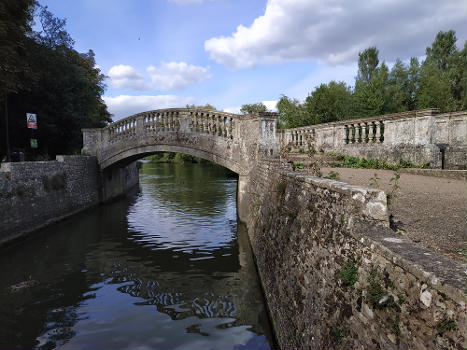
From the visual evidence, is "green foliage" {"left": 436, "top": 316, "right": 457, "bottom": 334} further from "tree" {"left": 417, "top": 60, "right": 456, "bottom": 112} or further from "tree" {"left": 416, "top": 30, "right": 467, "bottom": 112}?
"tree" {"left": 416, "top": 30, "right": 467, "bottom": 112}

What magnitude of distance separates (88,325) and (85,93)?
15358mm

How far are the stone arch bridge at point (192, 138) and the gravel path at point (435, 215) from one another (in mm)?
4928

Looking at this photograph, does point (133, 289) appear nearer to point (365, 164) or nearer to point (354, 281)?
point (354, 281)

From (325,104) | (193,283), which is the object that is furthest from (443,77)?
(193,283)

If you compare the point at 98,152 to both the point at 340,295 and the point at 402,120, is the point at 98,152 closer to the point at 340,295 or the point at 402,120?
the point at 402,120

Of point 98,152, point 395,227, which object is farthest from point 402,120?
point 98,152

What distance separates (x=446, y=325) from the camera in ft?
5.88

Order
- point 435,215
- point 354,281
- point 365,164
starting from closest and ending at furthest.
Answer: point 354,281 → point 435,215 → point 365,164

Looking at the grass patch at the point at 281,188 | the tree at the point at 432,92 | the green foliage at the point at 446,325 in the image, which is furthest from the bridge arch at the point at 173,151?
the tree at the point at 432,92

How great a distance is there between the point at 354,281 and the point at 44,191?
12154 mm

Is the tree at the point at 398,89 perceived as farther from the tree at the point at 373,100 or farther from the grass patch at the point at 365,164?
the grass patch at the point at 365,164

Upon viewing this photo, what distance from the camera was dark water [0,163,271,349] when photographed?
16.2ft

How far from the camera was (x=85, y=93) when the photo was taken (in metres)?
17.4

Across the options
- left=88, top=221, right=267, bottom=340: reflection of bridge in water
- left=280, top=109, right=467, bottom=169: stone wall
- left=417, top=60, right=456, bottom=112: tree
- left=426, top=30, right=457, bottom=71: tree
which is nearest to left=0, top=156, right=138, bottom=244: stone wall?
left=88, top=221, right=267, bottom=340: reflection of bridge in water
